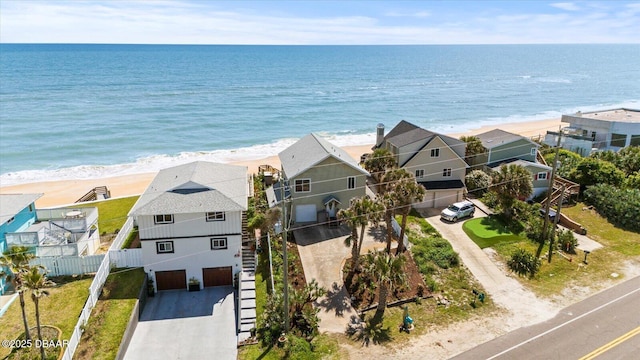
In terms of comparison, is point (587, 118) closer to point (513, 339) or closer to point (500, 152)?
point (500, 152)

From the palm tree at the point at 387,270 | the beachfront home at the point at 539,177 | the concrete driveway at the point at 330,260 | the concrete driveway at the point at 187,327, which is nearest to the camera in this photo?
the concrete driveway at the point at 187,327

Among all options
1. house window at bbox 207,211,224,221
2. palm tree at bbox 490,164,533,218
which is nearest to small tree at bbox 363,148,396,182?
palm tree at bbox 490,164,533,218

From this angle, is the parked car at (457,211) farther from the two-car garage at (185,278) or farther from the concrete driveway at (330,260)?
the two-car garage at (185,278)

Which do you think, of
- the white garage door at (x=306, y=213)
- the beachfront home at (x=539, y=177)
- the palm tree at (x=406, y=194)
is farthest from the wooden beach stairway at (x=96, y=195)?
the beachfront home at (x=539, y=177)

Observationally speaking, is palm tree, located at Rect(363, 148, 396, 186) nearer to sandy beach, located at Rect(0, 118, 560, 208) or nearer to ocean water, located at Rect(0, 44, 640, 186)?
sandy beach, located at Rect(0, 118, 560, 208)

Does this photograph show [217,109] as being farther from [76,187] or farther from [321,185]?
[321,185]
